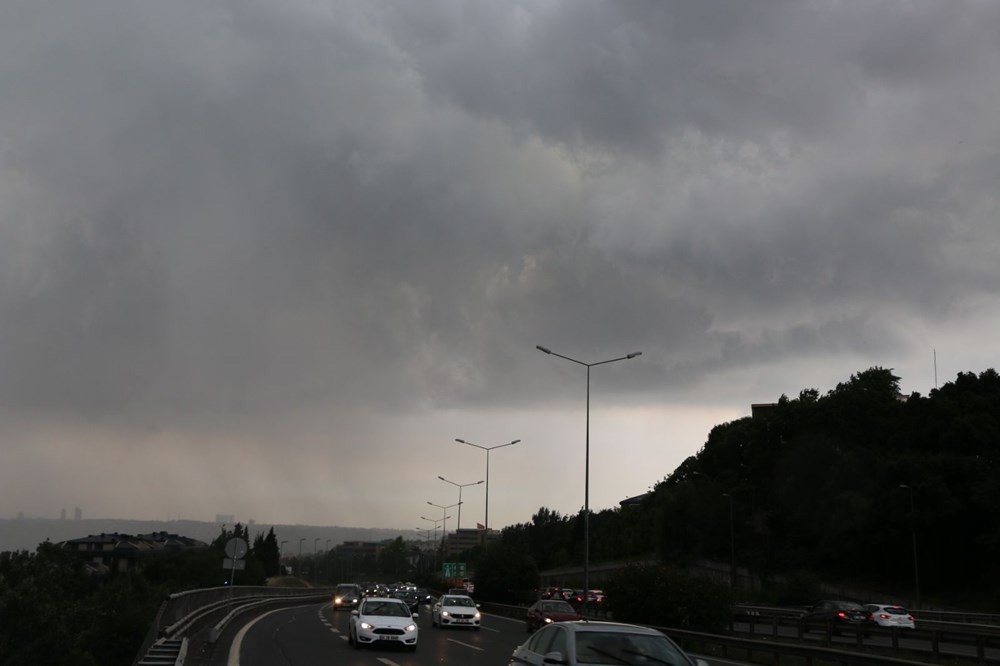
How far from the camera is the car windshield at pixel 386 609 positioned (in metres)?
25.2

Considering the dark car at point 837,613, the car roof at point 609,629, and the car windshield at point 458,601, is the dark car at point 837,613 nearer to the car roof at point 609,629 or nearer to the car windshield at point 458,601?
the car windshield at point 458,601

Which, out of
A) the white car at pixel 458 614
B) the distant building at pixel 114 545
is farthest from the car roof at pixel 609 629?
the distant building at pixel 114 545

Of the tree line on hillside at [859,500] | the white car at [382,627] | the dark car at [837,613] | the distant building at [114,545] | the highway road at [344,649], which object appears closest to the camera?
the highway road at [344,649]

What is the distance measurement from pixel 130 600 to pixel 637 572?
42845mm

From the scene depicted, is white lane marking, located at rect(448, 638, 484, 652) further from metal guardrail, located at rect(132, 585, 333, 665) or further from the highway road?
metal guardrail, located at rect(132, 585, 333, 665)

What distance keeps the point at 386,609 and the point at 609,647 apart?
16.6 m

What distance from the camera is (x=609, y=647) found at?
1012cm

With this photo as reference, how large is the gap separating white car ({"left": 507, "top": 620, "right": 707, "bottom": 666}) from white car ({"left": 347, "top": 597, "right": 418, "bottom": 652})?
1409cm

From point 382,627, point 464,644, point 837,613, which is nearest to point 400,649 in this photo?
point 382,627

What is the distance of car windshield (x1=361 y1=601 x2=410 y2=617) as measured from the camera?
2520 cm

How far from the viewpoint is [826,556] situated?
8406cm

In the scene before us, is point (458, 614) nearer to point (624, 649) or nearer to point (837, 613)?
point (837, 613)

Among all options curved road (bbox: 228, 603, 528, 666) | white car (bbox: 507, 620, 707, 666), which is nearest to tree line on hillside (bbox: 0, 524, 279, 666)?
curved road (bbox: 228, 603, 528, 666)

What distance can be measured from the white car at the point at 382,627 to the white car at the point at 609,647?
46.2 feet
